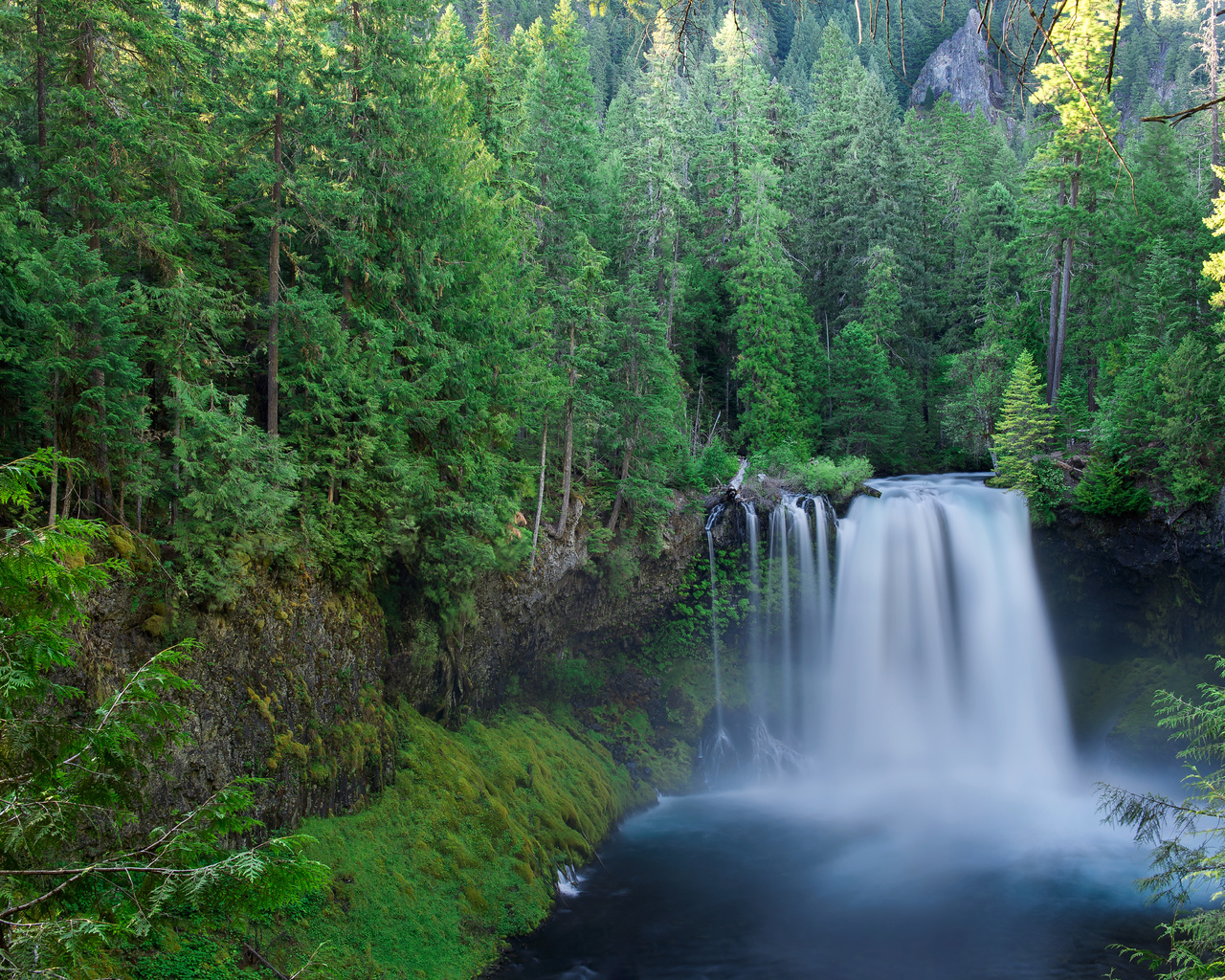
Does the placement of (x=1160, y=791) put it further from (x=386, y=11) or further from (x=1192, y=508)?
(x=386, y=11)

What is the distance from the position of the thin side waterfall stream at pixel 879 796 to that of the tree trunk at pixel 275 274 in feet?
30.3

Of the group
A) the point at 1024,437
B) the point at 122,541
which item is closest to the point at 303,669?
the point at 122,541

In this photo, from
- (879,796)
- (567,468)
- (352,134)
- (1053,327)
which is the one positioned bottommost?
(879,796)

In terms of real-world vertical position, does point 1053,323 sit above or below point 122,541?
above

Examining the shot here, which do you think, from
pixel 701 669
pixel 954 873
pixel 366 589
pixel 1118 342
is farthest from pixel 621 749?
pixel 1118 342

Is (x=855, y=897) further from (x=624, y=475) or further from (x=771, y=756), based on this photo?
(x=624, y=475)

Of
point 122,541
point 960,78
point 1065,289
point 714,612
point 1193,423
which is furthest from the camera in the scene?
point 960,78

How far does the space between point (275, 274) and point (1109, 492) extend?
20020 millimetres

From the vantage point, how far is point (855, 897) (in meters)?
14.7

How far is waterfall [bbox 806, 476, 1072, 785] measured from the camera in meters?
21.7

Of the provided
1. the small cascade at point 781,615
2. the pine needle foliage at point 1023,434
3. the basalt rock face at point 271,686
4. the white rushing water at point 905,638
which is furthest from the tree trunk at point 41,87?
the pine needle foliage at point 1023,434

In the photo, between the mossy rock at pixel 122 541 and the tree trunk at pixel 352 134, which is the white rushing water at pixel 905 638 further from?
the mossy rock at pixel 122 541

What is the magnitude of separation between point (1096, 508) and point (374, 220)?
18762 mm

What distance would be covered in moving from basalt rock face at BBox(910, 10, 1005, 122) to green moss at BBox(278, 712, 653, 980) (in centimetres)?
7069
